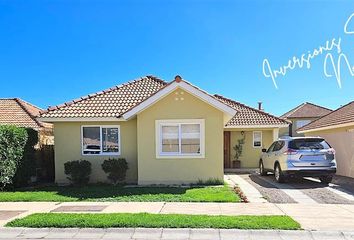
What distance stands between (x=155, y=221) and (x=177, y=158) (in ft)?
19.1

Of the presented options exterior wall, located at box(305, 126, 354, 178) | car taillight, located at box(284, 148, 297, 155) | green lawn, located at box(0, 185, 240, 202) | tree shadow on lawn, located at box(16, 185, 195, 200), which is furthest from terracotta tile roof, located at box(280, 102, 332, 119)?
tree shadow on lawn, located at box(16, 185, 195, 200)

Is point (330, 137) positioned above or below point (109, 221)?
above

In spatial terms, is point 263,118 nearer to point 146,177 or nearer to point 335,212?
point 146,177

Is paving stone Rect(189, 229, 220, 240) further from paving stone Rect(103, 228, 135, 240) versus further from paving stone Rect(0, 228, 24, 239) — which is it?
paving stone Rect(0, 228, 24, 239)

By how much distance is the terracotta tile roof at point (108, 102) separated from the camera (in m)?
14.0

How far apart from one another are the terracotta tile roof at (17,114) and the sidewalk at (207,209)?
12.2m

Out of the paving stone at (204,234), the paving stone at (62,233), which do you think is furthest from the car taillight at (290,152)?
the paving stone at (62,233)

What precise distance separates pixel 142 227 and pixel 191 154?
6289 mm

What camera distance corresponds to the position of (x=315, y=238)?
21.3 ft

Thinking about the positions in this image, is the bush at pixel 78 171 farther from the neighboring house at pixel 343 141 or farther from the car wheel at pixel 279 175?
the neighboring house at pixel 343 141

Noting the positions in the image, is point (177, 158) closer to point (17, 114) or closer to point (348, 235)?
point (348, 235)

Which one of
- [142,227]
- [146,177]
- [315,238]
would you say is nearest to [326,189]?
[315,238]

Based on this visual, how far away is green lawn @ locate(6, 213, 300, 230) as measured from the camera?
23.2ft

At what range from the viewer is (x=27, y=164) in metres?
13.4
